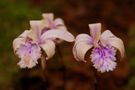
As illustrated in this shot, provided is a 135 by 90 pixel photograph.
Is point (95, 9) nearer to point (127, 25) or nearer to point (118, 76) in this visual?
point (127, 25)

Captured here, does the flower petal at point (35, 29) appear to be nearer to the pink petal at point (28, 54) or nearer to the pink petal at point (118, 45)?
the pink petal at point (28, 54)

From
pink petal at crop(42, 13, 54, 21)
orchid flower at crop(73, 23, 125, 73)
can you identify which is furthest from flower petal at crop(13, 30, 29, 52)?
pink petal at crop(42, 13, 54, 21)

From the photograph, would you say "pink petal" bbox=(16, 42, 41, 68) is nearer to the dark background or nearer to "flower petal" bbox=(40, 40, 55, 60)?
"flower petal" bbox=(40, 40, 55, 60)

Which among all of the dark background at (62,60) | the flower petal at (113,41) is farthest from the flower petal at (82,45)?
the dark background at (62,60)

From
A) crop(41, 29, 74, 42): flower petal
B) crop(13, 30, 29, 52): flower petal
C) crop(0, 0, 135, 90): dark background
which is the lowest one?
crop(0, 0, 135, 90): dark background

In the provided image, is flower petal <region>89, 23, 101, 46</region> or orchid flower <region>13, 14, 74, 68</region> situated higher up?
flower petal <region>89, 23, 101, 46</region>

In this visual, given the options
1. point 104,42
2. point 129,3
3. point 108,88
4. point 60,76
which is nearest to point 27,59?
point 104,42
